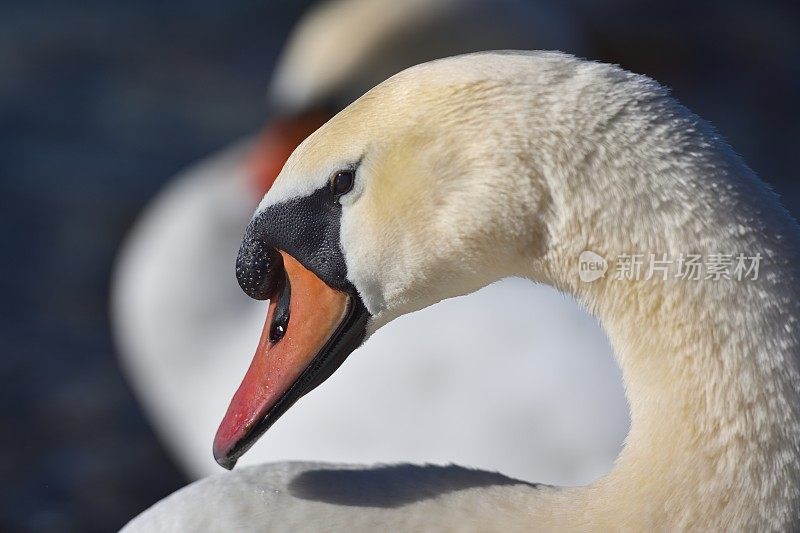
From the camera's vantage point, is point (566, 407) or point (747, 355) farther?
point (566, 407)

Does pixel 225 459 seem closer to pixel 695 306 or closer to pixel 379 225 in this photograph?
pixel 379 225

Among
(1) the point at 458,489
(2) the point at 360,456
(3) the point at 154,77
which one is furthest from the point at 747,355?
(3) the point at 154,77

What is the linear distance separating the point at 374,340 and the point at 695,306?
2.33 metres

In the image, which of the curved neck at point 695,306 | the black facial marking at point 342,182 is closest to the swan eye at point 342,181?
the black facial marking at point 342,182

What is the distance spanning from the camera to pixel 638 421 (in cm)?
192

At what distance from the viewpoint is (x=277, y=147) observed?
5.15m

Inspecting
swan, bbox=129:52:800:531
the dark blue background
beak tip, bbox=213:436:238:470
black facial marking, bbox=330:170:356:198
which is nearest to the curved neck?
swan, bbox=129:52:800:531

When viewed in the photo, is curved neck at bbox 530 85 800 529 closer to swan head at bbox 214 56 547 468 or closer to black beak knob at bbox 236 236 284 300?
swan head at bbox 214 56 547 468

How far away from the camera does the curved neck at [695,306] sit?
179 cm

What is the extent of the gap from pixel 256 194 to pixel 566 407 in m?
1.79

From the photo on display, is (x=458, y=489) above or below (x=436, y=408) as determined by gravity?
above

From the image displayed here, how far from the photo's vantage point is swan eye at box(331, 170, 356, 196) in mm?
2020

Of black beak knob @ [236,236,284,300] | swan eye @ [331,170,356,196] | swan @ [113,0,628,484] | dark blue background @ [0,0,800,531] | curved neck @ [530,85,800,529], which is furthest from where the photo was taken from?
dark blue background @ [0,0,800,531]

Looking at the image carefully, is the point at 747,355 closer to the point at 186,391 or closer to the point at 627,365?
the point at 627,365
